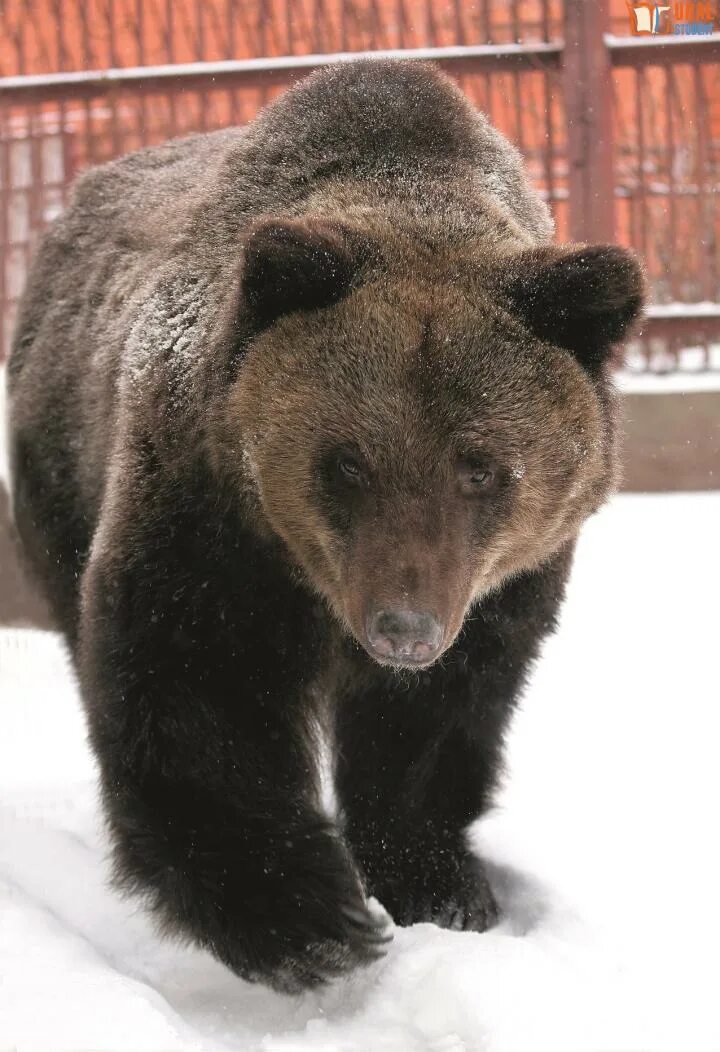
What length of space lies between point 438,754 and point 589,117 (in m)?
6.82

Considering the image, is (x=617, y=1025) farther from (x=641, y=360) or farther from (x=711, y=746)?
(x=641, y=360)

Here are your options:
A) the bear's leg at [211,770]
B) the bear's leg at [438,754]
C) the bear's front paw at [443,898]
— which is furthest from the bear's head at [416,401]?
the bear's front paw at [443,898]

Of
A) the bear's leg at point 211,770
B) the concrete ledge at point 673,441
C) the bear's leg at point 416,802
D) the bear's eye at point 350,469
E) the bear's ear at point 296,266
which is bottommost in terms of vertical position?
the concrete ledge at point 673,441

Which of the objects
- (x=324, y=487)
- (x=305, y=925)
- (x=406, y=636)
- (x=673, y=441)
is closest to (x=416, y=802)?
(x=305, y=925)

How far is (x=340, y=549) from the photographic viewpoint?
3.96 metres

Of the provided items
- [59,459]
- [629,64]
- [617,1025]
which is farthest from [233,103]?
[617,1025]

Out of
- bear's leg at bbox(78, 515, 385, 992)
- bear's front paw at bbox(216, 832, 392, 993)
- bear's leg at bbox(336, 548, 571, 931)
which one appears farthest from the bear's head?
bear's front paw at bbox(216, 832, 392, 993)

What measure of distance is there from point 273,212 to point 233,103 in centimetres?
676

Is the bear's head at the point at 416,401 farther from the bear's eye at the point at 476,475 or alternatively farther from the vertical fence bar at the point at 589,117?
the vertical fence bar at the point at 589,117

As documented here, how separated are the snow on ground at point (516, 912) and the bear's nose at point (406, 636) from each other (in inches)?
31.5

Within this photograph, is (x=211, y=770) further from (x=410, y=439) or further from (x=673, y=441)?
(x=673, y=441)

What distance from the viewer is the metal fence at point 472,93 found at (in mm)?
10742

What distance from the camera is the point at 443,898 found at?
16.8ft

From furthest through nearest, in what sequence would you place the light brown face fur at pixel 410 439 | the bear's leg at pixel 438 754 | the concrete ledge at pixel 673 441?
the concrete ledge at pixel 673 441
the bear's leg at pixel 438 754
the light brown face fur at pixel 410 439
